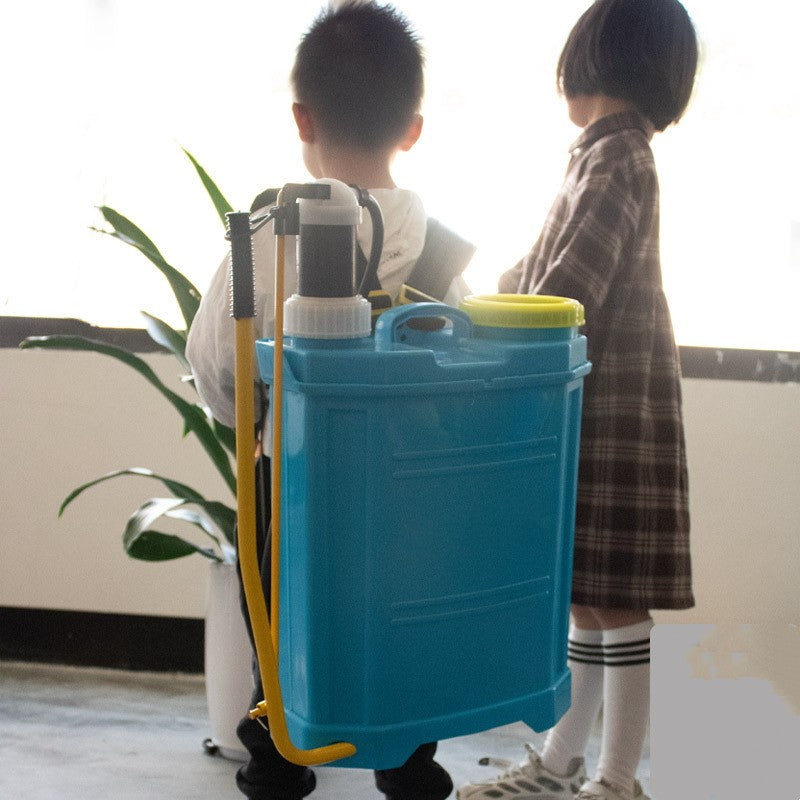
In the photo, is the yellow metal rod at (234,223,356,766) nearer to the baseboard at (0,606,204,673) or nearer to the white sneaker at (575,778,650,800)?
the white sneaker at (575,778,650,800)

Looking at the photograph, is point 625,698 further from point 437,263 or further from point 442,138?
point 442,138

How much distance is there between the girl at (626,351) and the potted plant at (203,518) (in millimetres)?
513

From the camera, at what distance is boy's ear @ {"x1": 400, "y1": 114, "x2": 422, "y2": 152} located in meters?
1.14

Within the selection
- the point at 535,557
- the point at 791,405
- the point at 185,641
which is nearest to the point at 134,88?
the point at 185,641

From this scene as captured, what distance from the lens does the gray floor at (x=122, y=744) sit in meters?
1.56

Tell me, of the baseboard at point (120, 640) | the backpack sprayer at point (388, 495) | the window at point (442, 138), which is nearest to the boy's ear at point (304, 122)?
the backpack sprayer at point (388, 495)

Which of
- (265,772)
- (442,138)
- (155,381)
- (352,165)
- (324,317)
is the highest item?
(442,138)

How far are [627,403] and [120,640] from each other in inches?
46.5

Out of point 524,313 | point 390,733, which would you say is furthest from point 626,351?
point 390,733

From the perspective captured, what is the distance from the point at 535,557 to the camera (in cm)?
77

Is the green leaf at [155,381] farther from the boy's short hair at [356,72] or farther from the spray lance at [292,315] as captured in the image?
the spray lance at [292,315]

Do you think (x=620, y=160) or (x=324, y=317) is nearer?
(x=324, y=317)

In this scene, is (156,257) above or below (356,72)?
below

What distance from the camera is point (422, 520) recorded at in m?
0.72
